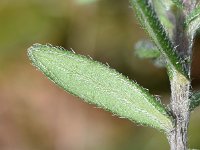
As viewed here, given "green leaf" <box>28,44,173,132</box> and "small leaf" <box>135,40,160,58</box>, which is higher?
"small leaf" <box>135,40,160,58</box>

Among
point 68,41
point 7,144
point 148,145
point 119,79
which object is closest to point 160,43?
point 119,79

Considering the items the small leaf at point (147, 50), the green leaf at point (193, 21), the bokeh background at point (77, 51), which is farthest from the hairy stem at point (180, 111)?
the bokeh background at point (77, 51)

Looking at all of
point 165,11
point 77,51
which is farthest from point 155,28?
point 77,51

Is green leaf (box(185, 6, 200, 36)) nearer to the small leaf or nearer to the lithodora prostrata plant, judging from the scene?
the lithodora prostrata plant

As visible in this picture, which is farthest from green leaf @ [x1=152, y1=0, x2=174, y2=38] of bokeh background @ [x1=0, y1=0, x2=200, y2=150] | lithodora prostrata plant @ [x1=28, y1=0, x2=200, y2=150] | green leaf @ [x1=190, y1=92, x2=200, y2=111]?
bokeh background @ [x1=0, y1=0, x2=200, y2=150]

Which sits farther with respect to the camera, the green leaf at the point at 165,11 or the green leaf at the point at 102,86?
the green leaf at the point at 165,11

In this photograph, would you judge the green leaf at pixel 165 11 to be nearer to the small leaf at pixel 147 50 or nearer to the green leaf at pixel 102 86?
the small leaf at pixel 147 50
